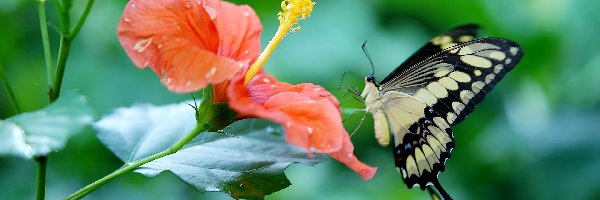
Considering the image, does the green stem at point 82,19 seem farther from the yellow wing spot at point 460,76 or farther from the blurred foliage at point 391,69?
the blurred foliage at point 391,69

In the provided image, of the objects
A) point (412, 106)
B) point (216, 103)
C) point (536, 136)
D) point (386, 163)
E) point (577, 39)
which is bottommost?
point (386, 163)

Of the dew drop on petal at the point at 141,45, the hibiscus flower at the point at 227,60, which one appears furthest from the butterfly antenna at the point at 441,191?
the dew drop on petal at the point at 141,45

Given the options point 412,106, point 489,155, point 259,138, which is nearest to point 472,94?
point 412,106

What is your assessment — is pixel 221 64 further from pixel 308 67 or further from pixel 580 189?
pixel 580 189

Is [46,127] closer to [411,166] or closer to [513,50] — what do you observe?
[411,166]

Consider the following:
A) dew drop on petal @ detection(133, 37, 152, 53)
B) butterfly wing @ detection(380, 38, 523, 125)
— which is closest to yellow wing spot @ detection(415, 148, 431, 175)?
butterfly wing @ detection(380, 38, 523, 125)

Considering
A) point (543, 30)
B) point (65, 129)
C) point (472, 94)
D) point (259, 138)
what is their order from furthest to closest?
point (543, 30), point (472, 94), point (259, 138), point (65, 129)

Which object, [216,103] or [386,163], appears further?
[386,163]

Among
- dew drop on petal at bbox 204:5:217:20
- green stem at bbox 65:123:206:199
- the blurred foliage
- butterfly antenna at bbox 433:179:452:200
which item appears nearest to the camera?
green stem at bbox 65:123:206:199

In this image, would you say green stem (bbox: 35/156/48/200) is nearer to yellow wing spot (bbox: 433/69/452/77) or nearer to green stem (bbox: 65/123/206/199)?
green stem (bbox: 65/123/206/199)
